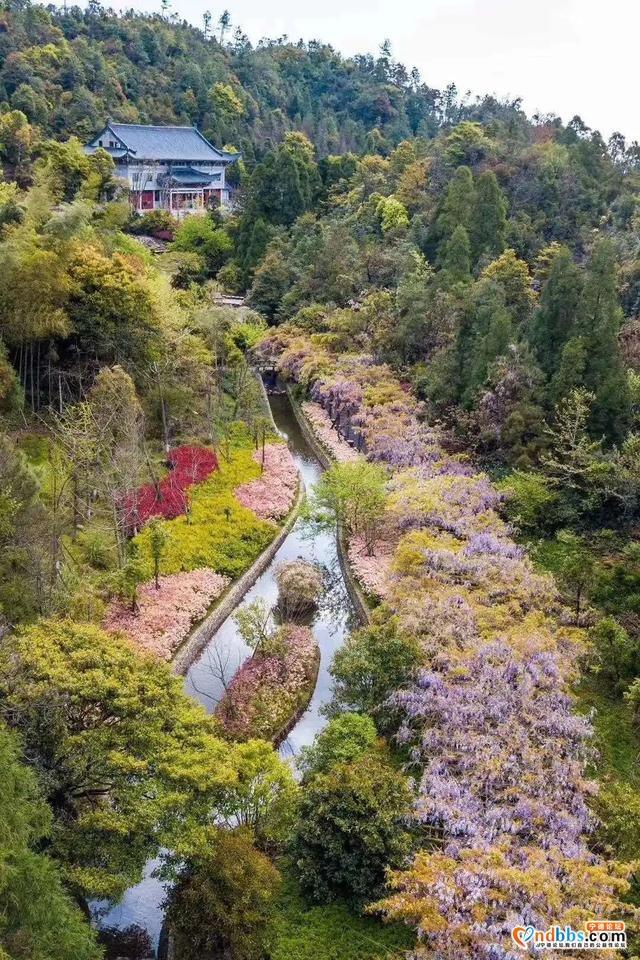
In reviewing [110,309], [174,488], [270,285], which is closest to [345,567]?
[174,488]

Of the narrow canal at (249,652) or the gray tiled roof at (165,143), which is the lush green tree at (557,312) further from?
the gray tiled roof at (165,143)

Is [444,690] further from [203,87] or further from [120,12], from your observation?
[120,12]

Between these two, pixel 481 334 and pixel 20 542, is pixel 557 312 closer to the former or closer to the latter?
pixel 481 334

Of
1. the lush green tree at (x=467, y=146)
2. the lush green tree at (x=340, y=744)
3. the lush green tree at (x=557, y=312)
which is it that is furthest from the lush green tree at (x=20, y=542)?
the lush green tree at (x=467, y=146)

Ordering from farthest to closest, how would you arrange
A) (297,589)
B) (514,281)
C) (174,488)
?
(514,281) < (174,488) < (297,589)

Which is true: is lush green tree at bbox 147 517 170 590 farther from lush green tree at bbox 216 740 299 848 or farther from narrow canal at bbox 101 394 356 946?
lush green tree at bbox 216 740 299 848
